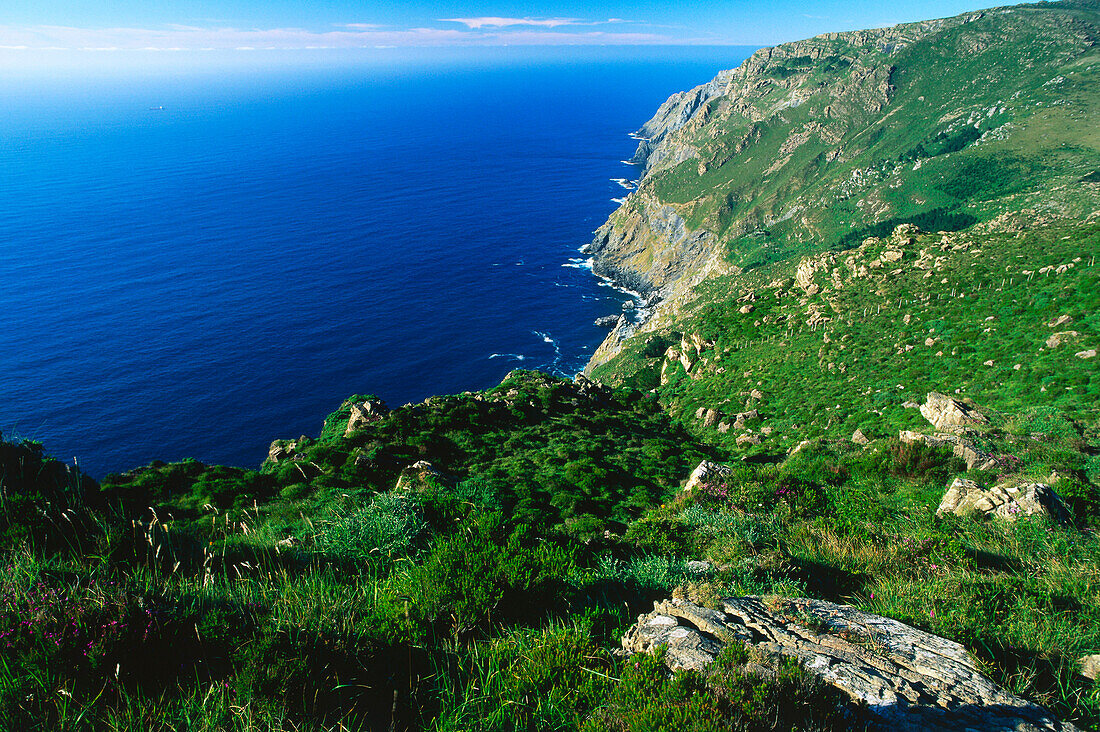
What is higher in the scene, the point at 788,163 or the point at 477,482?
the point at 788,163

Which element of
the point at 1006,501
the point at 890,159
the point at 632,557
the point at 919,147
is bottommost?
the point at 1006,501

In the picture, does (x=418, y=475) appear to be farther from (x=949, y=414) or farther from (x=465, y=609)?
(x=949, y=414)

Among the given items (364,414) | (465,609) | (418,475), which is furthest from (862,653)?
(364,414)

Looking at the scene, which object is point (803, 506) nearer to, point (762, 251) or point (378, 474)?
point (378, 474)

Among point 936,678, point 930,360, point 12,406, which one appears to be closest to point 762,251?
point 930,360

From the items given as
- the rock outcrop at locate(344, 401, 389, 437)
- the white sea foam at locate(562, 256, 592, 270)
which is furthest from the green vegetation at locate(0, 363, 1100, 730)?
the white sea foam at locate(562, 256, 592, 270)
